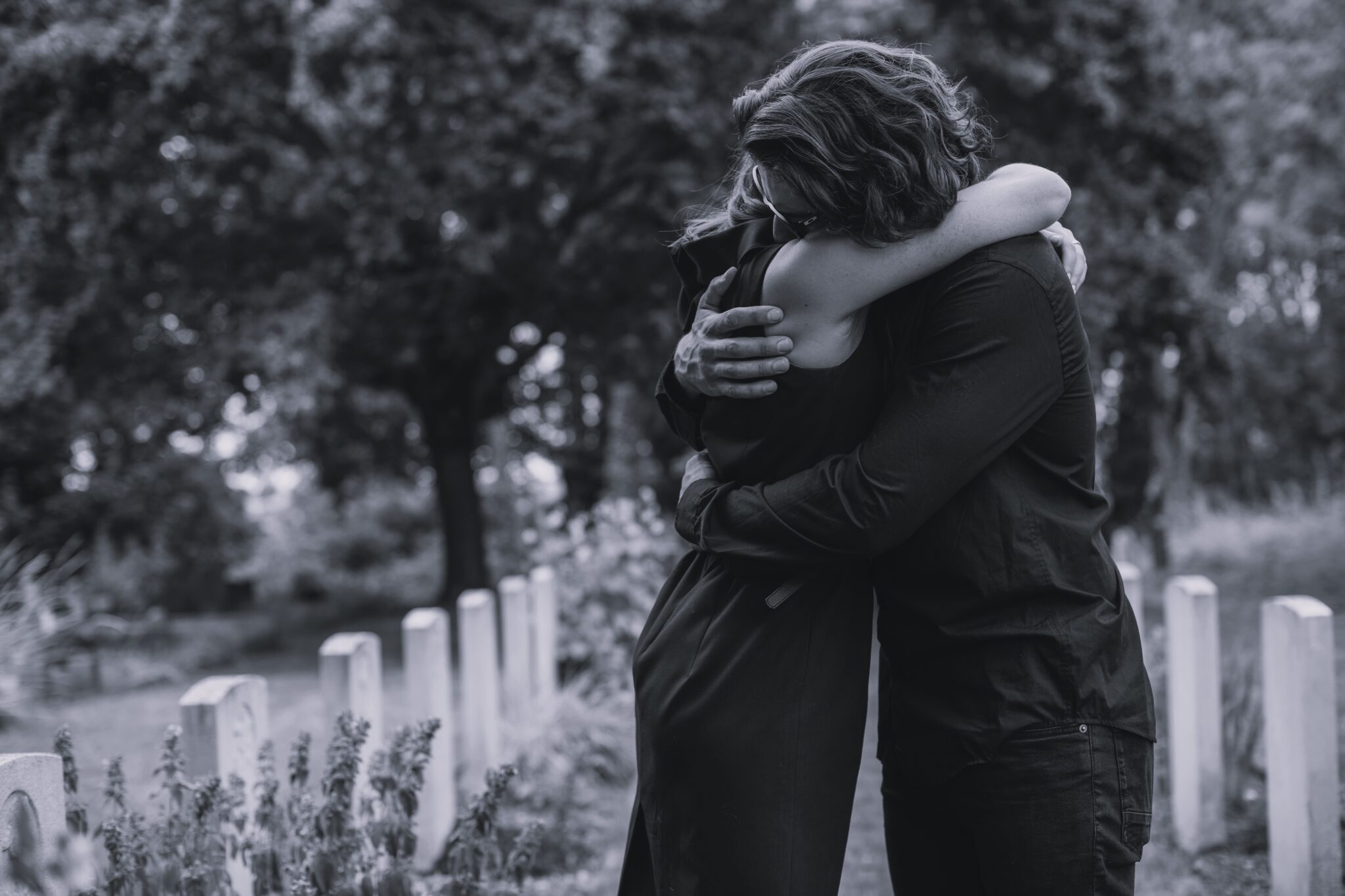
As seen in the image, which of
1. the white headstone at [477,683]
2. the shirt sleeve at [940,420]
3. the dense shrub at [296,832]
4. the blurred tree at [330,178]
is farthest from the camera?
the blurred tree at [330,178]

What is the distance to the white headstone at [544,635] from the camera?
237 inches

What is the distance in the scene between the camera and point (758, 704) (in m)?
1.77

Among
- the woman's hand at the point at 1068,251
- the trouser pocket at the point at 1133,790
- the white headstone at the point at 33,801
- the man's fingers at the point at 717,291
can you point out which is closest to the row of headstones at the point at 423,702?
the white headstone at the point at 33,801

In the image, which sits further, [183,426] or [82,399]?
[183,426]

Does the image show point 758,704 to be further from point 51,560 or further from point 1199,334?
point 51,560

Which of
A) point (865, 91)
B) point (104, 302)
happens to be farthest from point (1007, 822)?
point (104, 302)

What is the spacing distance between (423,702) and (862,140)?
10.1 ft

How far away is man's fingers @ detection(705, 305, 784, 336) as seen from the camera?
178cm

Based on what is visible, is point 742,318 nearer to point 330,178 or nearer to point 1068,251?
point 1068,251

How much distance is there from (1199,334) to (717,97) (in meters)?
5.51

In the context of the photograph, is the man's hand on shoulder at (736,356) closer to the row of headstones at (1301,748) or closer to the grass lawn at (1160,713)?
the row of headstones at (1301,748)

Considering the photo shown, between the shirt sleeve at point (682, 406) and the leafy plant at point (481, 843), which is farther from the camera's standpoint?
the leafy plant at point (481, 843)

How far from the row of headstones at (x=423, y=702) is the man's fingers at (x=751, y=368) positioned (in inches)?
48.9

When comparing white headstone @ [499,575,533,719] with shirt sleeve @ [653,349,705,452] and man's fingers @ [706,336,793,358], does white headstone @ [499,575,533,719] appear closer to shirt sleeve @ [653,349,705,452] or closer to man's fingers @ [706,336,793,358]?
shirt sleeve @ [653,349,705,452]
